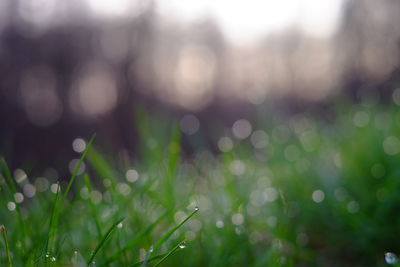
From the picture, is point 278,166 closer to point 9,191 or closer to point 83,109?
point 9,191

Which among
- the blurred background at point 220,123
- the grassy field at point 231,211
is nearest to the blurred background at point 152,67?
the blurred background at point 220,123

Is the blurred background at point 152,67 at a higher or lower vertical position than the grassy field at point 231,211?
lower

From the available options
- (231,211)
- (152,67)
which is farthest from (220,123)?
(231,211)

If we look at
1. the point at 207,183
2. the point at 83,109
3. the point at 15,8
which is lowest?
the point at 83,109

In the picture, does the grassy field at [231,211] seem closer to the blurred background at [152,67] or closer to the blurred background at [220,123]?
the blurred background at [220,123]

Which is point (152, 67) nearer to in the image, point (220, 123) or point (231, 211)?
point (220, 123)

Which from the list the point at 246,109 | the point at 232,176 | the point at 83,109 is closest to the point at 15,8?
the point at 83,109

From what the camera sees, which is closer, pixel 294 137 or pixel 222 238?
pixel 222 238
